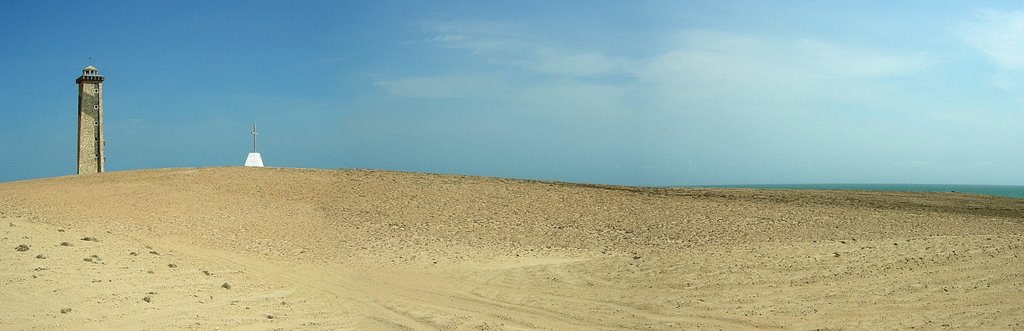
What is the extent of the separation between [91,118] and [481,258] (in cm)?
2786

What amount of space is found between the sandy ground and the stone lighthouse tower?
44.7 ft

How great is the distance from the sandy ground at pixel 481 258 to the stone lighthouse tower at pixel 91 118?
44.7ft

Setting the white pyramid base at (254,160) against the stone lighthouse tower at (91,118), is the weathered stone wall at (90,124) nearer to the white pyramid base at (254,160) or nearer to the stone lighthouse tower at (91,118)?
the stone lighthouse tower at (91,118)

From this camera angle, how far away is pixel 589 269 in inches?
487

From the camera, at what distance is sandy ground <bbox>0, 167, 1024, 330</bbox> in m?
9.05

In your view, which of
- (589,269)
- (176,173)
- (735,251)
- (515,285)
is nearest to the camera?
(515,285)

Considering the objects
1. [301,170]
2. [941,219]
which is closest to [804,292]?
[941,219]

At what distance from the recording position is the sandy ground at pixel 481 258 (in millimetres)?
9047

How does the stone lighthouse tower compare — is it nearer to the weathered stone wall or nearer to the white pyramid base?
the weathered stone wall

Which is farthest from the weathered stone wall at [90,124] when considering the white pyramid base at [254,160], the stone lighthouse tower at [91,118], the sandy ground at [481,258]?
the sandy ground at [481,258]

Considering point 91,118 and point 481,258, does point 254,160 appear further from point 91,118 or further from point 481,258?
point 481,258

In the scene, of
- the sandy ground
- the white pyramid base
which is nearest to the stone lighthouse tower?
the white pyramid base

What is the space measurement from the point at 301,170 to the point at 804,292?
1722 cm

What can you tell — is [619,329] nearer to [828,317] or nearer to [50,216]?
[828,317]
